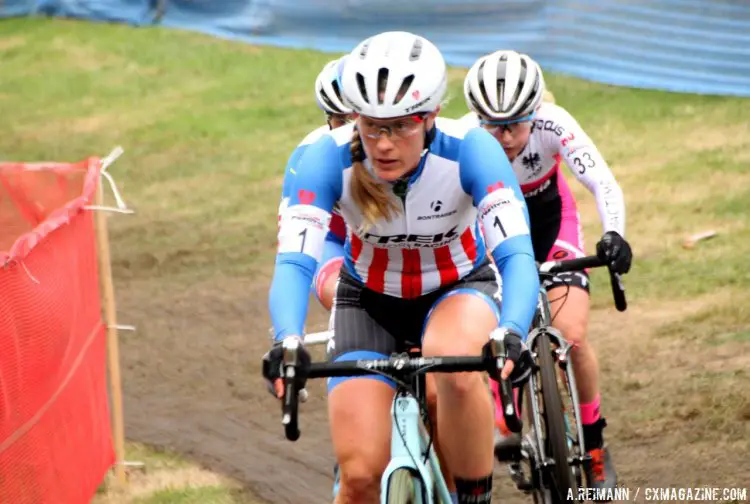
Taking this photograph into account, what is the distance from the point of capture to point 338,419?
4852 mm

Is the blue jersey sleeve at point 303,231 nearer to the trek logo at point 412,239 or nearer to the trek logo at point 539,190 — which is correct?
the trek logo at point 412,239

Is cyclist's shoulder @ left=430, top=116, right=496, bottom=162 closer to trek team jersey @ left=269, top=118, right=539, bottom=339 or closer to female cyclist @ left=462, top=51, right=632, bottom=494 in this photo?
trek team jersey @ left=269, top=118, right=539, bottom=339

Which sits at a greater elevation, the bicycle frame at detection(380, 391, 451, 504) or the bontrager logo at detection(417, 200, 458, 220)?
the bontrager logo at detection(417, 200, 458, 220)

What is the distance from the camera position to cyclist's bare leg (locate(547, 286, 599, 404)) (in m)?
6.65

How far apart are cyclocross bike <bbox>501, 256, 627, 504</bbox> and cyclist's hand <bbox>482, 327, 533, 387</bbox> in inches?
53.5

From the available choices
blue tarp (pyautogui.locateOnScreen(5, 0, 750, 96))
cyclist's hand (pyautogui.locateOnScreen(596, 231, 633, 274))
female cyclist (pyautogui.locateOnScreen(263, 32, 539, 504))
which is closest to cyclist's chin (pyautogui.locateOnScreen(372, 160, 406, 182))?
female cyclist (pyautogui.locateOnScreen(263, 32, 539, 504))

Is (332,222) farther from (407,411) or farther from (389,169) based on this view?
(407,411)

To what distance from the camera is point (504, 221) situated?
486cm

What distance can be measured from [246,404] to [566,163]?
3.36 metres

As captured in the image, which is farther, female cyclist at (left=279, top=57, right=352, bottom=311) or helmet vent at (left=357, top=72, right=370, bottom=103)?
female cyclist at (left=279, top=57, right=352, bottom=311)

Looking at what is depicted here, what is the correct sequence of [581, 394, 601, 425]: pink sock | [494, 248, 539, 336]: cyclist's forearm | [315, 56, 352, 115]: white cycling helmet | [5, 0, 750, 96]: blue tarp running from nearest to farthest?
1. [494, 248, 539, 336]: cyclist's forearm
2. [581, 394, 601, 425]: pink sock
3. [315, 56, 352, 115]: white cycling helmet
4. [5, 0, 750, 96]: blue tarp

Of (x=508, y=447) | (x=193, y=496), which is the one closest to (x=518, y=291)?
(x=508, y=447)

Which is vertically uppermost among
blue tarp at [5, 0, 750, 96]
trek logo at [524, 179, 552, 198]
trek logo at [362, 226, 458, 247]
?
blue tarp at [5, 0, 750, 96]

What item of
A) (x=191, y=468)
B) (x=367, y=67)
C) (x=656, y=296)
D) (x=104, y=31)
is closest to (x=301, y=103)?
(x=104, y=31)
